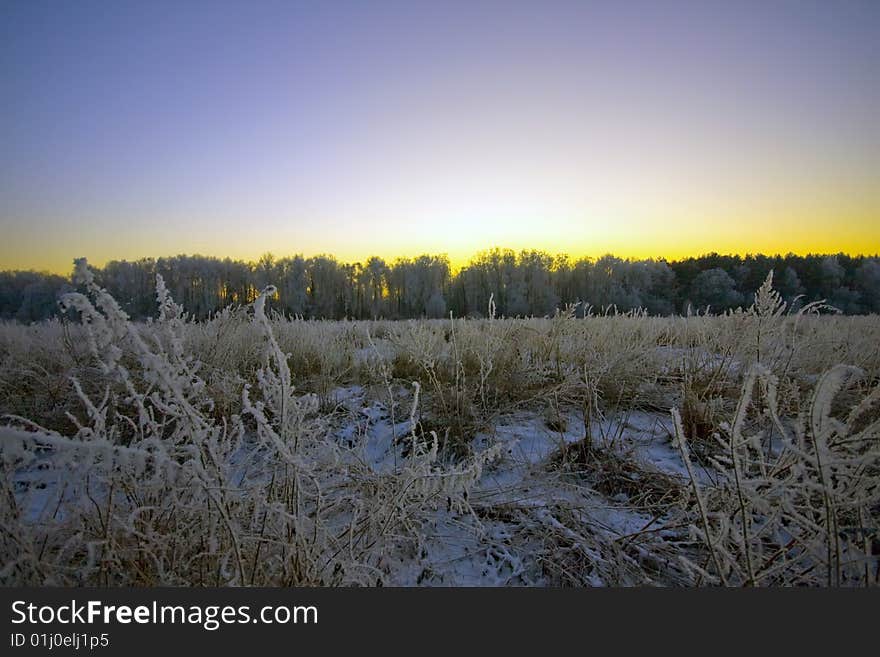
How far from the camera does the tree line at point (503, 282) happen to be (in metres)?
32.6

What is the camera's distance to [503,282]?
48281 millimetres

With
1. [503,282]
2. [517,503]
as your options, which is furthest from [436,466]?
[503,282]

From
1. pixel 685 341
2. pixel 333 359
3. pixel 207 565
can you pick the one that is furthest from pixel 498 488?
pixel 685 341

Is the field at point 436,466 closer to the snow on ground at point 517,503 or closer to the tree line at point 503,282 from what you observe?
the snow on ground at point 517,503

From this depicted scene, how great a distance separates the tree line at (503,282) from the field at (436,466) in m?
26.1

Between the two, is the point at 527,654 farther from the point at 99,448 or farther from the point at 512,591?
the point at 99,448

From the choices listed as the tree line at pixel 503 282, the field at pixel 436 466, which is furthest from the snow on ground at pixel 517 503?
the tree line at pixel 503 282

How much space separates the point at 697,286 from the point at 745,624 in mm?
42301

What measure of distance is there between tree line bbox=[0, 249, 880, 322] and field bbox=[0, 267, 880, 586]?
85.5 feet

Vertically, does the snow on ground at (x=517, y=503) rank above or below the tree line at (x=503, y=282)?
below

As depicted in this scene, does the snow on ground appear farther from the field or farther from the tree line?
the tree line

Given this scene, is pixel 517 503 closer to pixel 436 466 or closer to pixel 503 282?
pixel 436 466

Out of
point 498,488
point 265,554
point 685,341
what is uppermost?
point 685,341

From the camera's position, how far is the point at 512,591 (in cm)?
123
